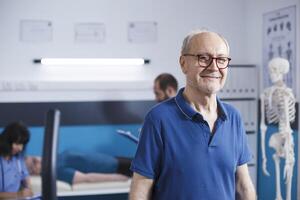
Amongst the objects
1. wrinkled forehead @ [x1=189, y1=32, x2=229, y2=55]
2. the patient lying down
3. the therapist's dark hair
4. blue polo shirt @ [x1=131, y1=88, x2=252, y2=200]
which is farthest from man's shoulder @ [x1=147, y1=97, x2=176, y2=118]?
the patient lying down

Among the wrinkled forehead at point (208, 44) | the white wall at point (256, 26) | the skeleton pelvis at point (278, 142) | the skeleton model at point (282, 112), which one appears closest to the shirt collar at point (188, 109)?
the wrinkled forehead at point (208, 44)

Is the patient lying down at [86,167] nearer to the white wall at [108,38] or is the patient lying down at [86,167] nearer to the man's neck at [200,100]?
the white wall at [108,38]

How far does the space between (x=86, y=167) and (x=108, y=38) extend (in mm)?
1303

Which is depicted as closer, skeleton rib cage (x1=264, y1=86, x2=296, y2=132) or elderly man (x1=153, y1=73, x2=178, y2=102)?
skeleton rib cage (x1=264, y1=86, x2=296, y2=132)

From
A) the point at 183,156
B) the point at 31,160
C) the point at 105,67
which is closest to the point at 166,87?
the point at 105,67

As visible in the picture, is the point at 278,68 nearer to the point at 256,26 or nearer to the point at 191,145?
the point at 256,26

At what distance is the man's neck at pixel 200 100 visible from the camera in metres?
1.56

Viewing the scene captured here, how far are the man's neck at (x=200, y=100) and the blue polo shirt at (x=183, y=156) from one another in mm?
33

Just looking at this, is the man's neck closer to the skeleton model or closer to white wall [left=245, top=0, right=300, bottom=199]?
the skeleton model

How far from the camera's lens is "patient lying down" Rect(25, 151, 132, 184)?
4301 millimetres

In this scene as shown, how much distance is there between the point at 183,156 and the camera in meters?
1.49

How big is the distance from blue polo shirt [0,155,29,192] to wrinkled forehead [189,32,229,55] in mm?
2495

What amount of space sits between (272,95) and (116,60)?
1.63 metres

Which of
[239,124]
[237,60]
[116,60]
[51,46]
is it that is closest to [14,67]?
[51,46]
